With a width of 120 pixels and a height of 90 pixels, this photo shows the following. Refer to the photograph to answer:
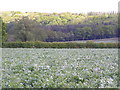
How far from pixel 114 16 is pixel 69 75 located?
70.7 metres

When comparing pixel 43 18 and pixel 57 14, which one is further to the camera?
pixel 57 14

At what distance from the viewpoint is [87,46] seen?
33.6 m

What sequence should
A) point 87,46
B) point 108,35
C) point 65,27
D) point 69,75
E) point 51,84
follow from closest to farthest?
1. point 51,84
2. point 69,75
3. point 87,46
4. point 108,35
5. point 65,27

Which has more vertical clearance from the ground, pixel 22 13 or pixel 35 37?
pixel 22 13

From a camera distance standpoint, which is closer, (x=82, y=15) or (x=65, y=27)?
(x=65, y=27)

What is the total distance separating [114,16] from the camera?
74.6 metres

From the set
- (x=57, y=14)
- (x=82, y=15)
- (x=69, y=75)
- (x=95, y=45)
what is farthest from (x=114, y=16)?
(x=69, y=75)

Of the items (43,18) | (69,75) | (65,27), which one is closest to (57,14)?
(43,18)

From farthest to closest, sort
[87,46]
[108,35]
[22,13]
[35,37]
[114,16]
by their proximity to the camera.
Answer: [22,13]
[114,16]
[108,35]
[35,37]
[87,46]

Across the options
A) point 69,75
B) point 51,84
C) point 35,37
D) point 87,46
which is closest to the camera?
point 51,84

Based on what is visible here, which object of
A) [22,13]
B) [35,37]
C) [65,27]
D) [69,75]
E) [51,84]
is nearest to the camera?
[51,84]

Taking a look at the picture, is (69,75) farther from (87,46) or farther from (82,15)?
(82,15)

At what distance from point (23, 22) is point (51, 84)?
47194 millimetres

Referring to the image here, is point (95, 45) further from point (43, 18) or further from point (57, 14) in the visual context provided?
point (57, 14)
